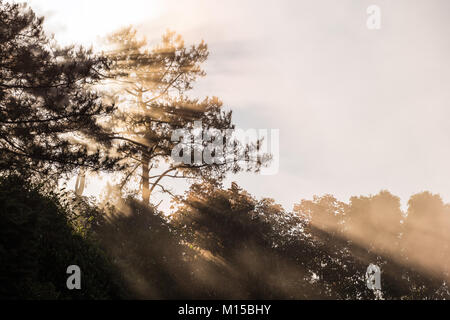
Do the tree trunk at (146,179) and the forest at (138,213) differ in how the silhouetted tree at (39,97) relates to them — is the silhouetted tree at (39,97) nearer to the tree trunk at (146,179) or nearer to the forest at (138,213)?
the forest at (138,213)

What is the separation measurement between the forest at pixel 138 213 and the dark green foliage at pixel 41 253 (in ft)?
0.12

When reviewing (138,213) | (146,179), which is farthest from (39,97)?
(146,179)

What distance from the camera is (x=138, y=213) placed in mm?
15953

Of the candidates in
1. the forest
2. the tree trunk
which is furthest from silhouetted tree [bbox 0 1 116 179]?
the tree trunk

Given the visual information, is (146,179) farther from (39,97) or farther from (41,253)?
(41,253)

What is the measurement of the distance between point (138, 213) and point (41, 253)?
5.35m

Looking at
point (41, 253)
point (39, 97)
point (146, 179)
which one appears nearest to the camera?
point (41, 253)

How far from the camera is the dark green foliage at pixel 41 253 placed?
26.8 ft

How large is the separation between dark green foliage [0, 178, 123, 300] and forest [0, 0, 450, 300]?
0.12 ft

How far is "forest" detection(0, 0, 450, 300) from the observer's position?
38.0 ft

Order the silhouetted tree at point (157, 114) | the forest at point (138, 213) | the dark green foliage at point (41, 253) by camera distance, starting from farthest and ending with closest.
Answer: the silhouetted tree at point (157, 114) < the forest at point (138, 213) < the dark green foliage at point (41, 253)

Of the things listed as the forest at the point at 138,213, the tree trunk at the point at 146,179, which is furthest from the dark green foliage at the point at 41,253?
the tree trunk at the point at 146,179

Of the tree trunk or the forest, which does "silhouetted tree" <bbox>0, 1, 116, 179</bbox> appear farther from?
the tree trunk
